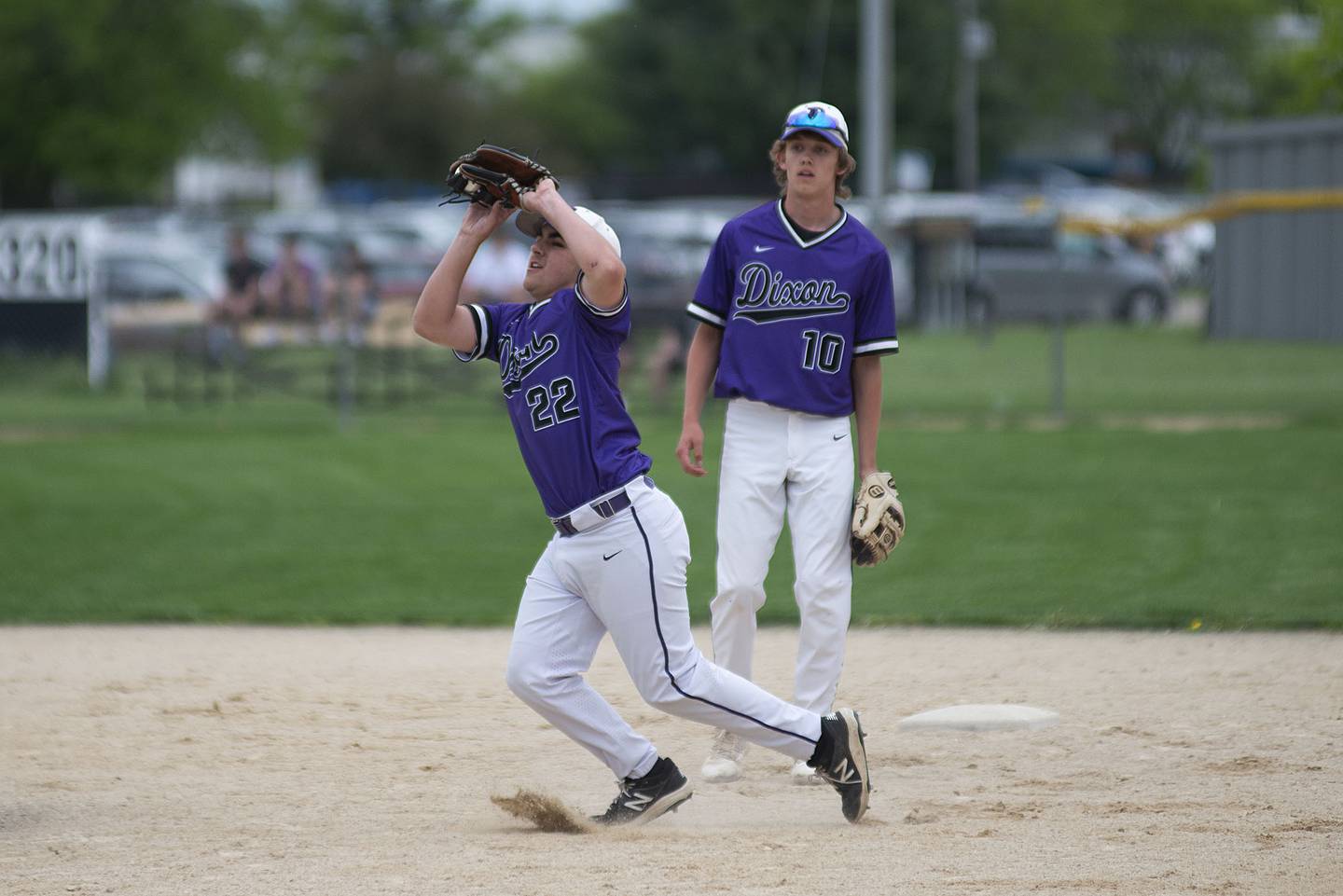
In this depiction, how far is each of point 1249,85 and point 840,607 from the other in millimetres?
62918

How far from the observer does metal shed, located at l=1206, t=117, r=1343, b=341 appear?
15.2 meters

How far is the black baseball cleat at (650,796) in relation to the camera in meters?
4.89

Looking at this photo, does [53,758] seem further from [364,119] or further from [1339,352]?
[364,119]

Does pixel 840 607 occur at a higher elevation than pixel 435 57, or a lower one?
lower

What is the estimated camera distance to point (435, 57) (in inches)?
2336

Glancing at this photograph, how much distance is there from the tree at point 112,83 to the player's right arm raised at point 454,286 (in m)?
25.0

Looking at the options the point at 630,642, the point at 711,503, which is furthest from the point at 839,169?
the point at 711,503

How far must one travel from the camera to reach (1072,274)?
83.4ft

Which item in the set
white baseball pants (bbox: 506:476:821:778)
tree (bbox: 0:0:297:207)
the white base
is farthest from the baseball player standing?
tree (bbox: 0:0:297:207)

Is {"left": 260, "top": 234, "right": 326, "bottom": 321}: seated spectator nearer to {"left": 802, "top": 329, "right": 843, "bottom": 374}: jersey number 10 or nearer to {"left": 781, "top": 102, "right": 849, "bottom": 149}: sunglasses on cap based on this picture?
{"left": 781, "top": 102, "right": 849, "bottom": 149}: sunglasses on cap

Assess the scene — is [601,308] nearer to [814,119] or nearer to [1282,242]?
[814,119]

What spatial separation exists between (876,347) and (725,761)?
144 cm

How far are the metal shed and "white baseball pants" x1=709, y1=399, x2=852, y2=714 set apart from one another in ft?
36.5

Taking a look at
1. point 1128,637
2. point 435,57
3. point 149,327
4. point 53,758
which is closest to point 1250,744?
point 1128,637
